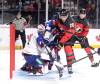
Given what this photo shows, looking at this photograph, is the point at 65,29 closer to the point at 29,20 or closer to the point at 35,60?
the point at 35,60

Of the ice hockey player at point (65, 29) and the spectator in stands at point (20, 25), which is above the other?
the ice hockey player at point (65, 29)

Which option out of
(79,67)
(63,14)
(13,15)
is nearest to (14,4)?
(13,15)

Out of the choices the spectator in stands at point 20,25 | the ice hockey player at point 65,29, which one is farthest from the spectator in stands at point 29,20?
the ice hockey player at point 65,29

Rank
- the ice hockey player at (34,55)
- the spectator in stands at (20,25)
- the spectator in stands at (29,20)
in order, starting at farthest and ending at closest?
1. the spectator in stands at (29,20)
2. the spectator in stands at (20,25)
3. the ice hockey player at (34,55)

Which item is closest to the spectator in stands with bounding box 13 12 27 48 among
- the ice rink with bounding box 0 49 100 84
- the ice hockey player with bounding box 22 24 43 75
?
the ice rink with bounding box 0 49 100 84

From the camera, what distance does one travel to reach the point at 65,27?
9.22m

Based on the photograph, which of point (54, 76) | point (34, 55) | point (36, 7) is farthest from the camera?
point (36, 7)

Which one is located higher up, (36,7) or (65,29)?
(65,29)

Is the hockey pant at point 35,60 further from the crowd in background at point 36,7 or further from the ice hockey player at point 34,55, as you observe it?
the crowd in background at point 36,7

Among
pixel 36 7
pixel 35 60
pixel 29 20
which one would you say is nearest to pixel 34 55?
pixel 35 60

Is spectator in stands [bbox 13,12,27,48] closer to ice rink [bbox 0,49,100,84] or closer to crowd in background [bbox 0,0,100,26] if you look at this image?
crowd in background [bbox 0,0,100,26]

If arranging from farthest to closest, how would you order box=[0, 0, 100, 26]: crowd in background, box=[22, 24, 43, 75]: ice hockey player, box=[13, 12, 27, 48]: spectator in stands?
box=[0, 0, 100, 26]: crowd in background < box=[13, 12, 27, 48]: spectator in stands < box=[22, 24, 43, 75]: ice hockey player

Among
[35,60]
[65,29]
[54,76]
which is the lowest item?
[54,76]

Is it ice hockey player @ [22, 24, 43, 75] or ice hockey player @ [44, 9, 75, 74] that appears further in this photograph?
ice hockey player @ [44, 9, 75, 74]
